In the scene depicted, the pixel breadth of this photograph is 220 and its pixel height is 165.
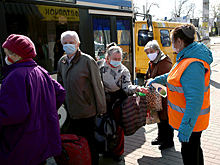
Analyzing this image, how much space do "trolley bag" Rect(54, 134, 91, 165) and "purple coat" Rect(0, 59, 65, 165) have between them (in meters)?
0.49

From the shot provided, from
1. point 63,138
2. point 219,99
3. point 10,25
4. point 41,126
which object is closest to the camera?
point 41,126

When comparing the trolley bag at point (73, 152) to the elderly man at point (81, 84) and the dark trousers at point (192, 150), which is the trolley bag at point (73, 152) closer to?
the elderly man at point (81, 84)

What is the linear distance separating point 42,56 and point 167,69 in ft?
7.06

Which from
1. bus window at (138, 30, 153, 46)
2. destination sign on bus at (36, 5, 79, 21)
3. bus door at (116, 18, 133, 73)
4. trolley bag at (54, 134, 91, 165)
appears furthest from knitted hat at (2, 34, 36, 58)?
bus window at (138, 30, 153, 46)

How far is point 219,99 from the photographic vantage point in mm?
7055

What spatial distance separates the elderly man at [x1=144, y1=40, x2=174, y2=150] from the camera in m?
3.65

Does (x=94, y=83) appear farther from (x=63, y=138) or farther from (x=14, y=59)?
(x=14, y=59)

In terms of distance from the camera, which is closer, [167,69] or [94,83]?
[94,83]

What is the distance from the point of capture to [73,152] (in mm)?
2664

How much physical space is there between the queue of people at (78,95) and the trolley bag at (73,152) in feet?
1.17

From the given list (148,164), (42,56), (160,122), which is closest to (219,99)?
(160,122)

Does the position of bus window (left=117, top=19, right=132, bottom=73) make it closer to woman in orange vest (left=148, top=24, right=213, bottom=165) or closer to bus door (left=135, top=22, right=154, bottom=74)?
woman in orange vest (left=148, top=24, right=213, bottom=165)

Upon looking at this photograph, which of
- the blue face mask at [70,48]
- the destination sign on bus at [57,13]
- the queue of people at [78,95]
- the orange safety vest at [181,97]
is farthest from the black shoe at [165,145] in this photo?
the destination sign on bus at [57,13]

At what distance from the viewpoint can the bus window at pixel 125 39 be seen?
18.9ft
